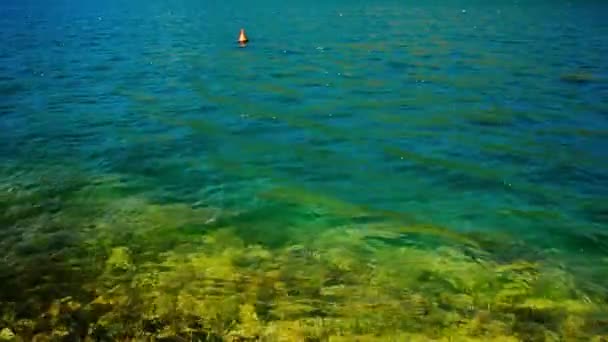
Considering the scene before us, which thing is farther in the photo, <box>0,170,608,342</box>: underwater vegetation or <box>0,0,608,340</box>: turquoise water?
<box>0,0,608,340</box>: turquoise water

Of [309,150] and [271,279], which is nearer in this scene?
[271,279]

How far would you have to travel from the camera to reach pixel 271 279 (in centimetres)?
1196

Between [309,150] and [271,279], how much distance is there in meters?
9.53

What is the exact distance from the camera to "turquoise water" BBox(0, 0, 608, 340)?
1441 cm

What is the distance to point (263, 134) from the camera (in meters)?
22.9

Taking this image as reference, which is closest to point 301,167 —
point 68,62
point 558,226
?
point 558,226

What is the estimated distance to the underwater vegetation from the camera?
1025 centimetres

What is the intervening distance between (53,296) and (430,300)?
7.49 meters

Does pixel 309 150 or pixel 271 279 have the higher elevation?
pixel 309 150

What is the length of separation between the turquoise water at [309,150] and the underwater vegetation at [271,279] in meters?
0.12

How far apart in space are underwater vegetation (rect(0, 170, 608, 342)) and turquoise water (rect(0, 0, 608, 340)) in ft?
Answer: 0.40

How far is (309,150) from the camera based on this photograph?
20938mm

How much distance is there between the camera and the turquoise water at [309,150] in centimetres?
1441

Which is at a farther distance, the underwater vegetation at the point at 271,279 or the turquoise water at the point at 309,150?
the turquoise water at the point at 309,150
